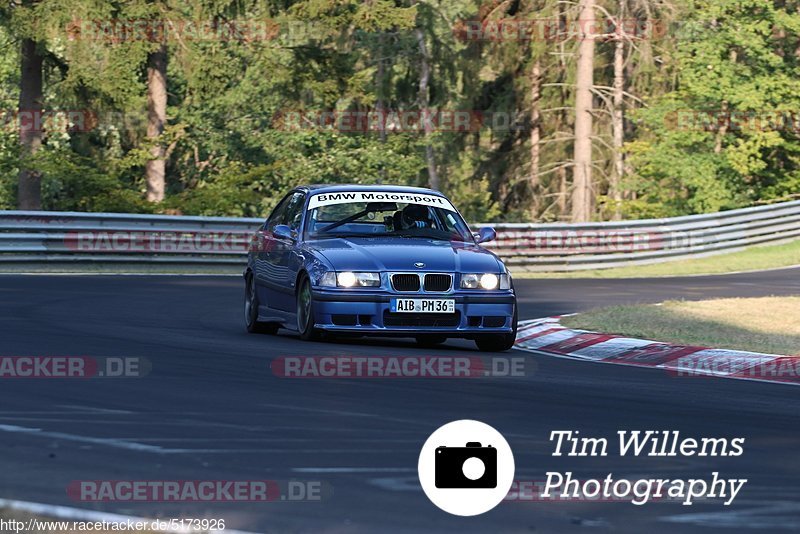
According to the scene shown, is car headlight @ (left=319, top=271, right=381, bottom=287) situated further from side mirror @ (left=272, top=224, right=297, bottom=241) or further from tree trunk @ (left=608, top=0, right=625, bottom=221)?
tree trunk @ (left=608, top=0, right=625, bottom=221)

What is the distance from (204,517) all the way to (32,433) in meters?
2.38

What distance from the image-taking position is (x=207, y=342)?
45.7ft

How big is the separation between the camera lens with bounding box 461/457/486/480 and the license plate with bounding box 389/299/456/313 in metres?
7.00

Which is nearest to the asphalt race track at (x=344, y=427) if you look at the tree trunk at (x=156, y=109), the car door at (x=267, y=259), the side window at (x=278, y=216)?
the car door at (x=267, y=259)

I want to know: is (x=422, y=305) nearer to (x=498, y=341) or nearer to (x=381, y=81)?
(x=498, y=341)

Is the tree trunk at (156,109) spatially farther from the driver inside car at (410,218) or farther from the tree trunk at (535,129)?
the driver inside car at (410,218)

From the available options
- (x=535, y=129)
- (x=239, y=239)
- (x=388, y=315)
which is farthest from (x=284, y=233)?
(x=535, y=129)

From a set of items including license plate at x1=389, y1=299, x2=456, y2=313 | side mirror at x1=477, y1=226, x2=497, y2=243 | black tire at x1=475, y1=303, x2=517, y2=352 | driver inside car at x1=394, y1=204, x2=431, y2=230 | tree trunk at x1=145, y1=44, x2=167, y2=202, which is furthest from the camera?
tree trunk at x1=145, y1=44, x2=167, y2=202

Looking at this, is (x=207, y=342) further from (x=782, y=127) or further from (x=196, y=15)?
(x=782, y=127)

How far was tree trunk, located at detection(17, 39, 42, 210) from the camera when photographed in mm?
38062

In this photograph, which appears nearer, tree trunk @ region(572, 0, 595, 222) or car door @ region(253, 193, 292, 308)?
car door @ region(253, 193, 292, 308)

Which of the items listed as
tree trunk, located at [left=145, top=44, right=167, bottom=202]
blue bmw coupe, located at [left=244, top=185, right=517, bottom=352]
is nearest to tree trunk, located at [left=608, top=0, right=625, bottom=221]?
tree trunk, located at [left=145, top=44, right=167, bottom=202]

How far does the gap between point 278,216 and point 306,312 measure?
7.93 ft

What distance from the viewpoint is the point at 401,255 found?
45.4 ft
